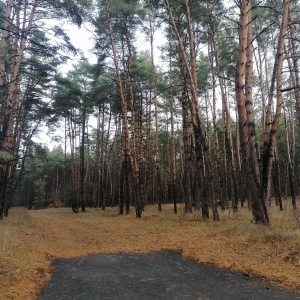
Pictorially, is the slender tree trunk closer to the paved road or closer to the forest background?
the forest background

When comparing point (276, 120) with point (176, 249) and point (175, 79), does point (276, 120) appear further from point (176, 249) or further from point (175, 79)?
point (175, 79)

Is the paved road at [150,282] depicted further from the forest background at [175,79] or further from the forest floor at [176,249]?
the forest background at [175,79]

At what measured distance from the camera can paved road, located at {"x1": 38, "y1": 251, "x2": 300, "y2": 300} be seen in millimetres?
4359

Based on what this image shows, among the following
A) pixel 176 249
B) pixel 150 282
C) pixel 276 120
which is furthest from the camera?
pixel 276 120

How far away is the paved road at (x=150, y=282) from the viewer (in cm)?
436

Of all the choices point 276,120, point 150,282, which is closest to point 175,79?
point 276,120

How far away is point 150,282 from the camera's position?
5.05 meters

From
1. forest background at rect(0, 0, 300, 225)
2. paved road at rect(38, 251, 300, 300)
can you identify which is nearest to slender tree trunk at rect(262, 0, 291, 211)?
forest background at rect(0, 0, 300, 225)

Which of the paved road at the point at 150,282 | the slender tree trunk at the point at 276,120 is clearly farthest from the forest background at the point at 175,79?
the paved road at the point at 150,282

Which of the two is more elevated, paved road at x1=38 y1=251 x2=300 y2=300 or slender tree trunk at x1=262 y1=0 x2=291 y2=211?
slender tree trunk at x1=262 y1=0 x2=291 y2=211

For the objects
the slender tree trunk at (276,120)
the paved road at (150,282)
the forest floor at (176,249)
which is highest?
the slender tree trunk at (276,120)

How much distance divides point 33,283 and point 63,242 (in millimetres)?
4286

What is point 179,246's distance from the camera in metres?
7.93

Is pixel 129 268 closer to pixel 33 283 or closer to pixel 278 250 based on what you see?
pixel 33 283
